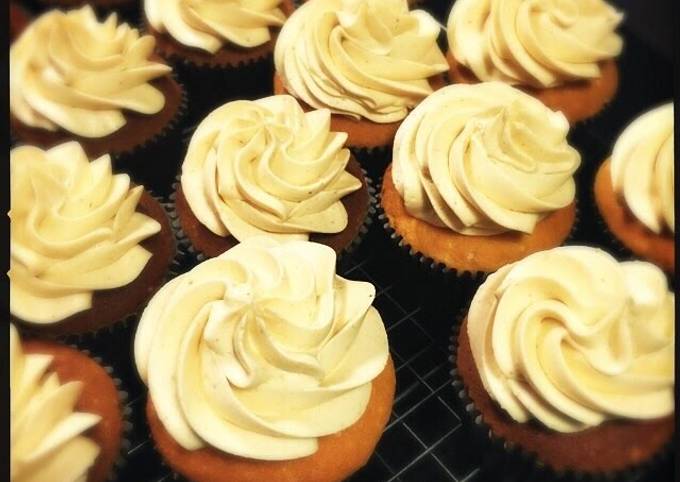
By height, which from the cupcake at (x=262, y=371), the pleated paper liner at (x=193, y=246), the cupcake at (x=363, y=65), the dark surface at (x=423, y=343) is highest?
the cupcake at (x=363, y=65)

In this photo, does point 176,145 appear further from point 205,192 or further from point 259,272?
point 259,272

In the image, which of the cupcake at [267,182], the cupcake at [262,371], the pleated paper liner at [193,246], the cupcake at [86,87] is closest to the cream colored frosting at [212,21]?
the cupcake at [86,87]

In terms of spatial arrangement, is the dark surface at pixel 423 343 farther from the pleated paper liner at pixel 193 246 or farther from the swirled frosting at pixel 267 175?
the swirled frosting at pixel 267 175

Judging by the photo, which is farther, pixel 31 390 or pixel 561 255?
pixel 561 255

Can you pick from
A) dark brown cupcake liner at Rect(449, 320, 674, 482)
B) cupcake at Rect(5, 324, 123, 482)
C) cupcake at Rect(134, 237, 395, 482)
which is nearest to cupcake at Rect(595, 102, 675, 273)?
dark brown cupcake liner at Rect(449, 320, 674, 482)

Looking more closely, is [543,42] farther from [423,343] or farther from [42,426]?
[42,426]

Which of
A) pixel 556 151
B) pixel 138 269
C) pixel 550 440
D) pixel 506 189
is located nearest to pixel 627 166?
pixel 556 151
